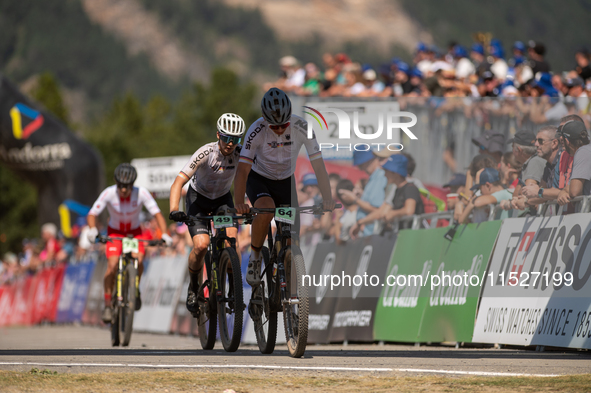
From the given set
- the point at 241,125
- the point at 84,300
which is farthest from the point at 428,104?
the point at 84,300

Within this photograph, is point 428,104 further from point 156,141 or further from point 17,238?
point 156,141

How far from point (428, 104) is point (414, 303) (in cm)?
259

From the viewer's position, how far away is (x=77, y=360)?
8.54 m

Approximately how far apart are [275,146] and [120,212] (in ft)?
15.8

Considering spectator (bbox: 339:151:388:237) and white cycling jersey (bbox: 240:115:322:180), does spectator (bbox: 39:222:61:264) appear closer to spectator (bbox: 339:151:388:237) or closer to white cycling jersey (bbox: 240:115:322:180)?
spectator (bbox: 339:151:388:237)

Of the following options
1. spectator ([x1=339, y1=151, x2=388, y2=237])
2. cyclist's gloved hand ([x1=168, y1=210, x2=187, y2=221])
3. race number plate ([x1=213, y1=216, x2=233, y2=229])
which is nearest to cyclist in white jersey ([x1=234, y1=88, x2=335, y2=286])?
race number plate ([x1=213, y1=216, x2=233, y2=229])

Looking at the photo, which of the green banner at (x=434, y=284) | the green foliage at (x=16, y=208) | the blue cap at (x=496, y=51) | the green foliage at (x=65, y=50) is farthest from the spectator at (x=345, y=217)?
the green foliage at (x=65, y=50)

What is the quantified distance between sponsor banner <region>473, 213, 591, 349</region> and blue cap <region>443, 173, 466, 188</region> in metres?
0.97

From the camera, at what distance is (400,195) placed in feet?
39.0

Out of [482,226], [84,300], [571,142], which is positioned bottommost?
[84,300]

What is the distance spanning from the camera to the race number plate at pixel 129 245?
500 inches

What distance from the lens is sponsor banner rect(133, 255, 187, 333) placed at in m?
17.8

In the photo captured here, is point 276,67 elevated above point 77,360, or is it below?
above

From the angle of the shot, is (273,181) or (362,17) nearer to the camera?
(273,181)
